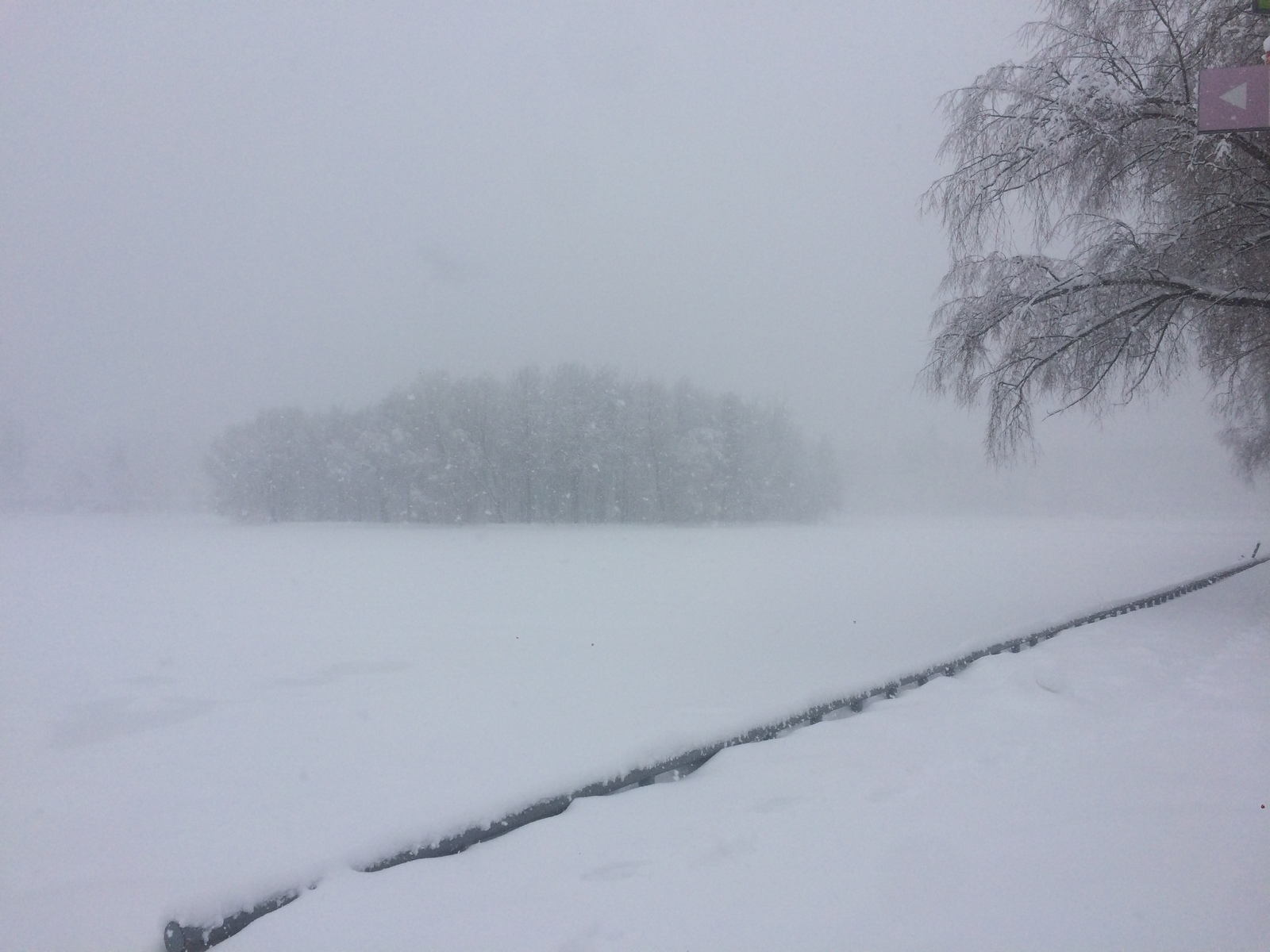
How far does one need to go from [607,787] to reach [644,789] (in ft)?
0.82

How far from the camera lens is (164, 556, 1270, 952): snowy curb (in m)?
2.85

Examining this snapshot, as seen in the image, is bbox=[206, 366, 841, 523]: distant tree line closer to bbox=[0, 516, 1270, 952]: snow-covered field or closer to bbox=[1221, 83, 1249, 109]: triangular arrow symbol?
bbox=[0, 516, 1270, 952]: snow-covered field

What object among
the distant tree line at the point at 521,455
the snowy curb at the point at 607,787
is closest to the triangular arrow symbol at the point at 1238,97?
the snowy curb at the point at 607,787

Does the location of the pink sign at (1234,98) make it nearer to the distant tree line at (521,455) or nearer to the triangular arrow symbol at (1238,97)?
the triangular arrow symbol at (1238,97)

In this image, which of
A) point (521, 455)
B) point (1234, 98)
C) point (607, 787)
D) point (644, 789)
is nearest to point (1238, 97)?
point (1234, 98)

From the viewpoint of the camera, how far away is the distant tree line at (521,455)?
54250 millimetres

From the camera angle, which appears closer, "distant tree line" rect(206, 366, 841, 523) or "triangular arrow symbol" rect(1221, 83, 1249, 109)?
"triangular arrow symbol" rect(1221, 83, 1249, 109)

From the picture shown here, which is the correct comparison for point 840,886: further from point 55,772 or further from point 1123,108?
point 1123,108

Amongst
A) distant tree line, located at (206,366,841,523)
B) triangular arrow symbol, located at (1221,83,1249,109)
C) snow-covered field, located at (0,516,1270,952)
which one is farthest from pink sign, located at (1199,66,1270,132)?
distant tree line, located at (206,366,841,523)

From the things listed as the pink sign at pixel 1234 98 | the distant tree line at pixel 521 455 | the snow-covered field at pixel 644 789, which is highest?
the distant tree line at pixel 521 455

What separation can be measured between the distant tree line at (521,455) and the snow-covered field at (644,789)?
141ft

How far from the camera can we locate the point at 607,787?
414 cm

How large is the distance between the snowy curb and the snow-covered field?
3.7 inches

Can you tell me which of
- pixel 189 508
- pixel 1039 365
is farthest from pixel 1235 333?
pixel 189 508
